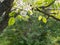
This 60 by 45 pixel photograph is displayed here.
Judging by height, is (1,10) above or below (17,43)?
above

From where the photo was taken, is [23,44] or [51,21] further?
[51,21]

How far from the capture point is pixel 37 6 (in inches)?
47.7

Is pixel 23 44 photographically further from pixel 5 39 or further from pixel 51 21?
A: pixel 51 21

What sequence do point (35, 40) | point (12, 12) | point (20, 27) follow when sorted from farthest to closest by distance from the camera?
point (20, 27)
point (35, 40)
point (12, 12)

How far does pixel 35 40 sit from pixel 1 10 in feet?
14.1

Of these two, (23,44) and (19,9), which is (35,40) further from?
(19,9)

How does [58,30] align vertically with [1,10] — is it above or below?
below

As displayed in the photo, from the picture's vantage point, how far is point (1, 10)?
1260 millimetres

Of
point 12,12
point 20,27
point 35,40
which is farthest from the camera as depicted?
point 20,27

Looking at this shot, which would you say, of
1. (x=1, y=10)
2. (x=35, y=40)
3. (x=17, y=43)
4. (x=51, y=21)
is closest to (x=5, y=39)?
(x=17, y=43)

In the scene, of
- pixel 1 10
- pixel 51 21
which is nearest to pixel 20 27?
pixel 51 21

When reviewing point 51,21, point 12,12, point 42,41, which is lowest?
point 42,41

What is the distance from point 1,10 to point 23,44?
14.2ft

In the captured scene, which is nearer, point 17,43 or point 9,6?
point 9,6
